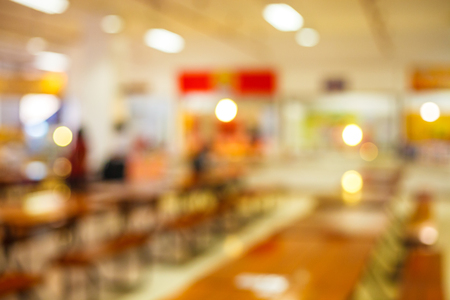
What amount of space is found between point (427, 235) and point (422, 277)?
1871 mm

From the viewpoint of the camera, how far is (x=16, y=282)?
3.44 metres

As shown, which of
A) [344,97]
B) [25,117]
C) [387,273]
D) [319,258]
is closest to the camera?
[319,258]

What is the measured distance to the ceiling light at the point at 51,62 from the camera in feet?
40.2

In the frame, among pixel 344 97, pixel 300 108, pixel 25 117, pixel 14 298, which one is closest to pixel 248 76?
pixel 300 108

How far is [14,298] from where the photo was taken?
177 inches

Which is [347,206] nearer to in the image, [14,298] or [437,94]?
[14,298]

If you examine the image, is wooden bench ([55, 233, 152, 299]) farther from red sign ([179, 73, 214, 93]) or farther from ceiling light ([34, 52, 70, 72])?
red sign ([179, 73, 214, 93])

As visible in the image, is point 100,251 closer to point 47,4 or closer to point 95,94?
point 47,4

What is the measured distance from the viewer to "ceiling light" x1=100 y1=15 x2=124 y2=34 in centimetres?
888

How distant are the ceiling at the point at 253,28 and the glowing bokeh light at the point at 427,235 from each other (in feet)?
11.9

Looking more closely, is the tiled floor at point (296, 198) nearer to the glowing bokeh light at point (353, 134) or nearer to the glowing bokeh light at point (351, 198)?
the glowing bokeh light at point (351, 198)

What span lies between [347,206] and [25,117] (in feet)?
39.9

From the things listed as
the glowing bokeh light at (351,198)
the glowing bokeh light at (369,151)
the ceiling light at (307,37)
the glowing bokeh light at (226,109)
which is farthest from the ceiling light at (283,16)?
the glowing bokeh light at (369,151)

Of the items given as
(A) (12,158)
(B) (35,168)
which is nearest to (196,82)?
(B) (35,168)
